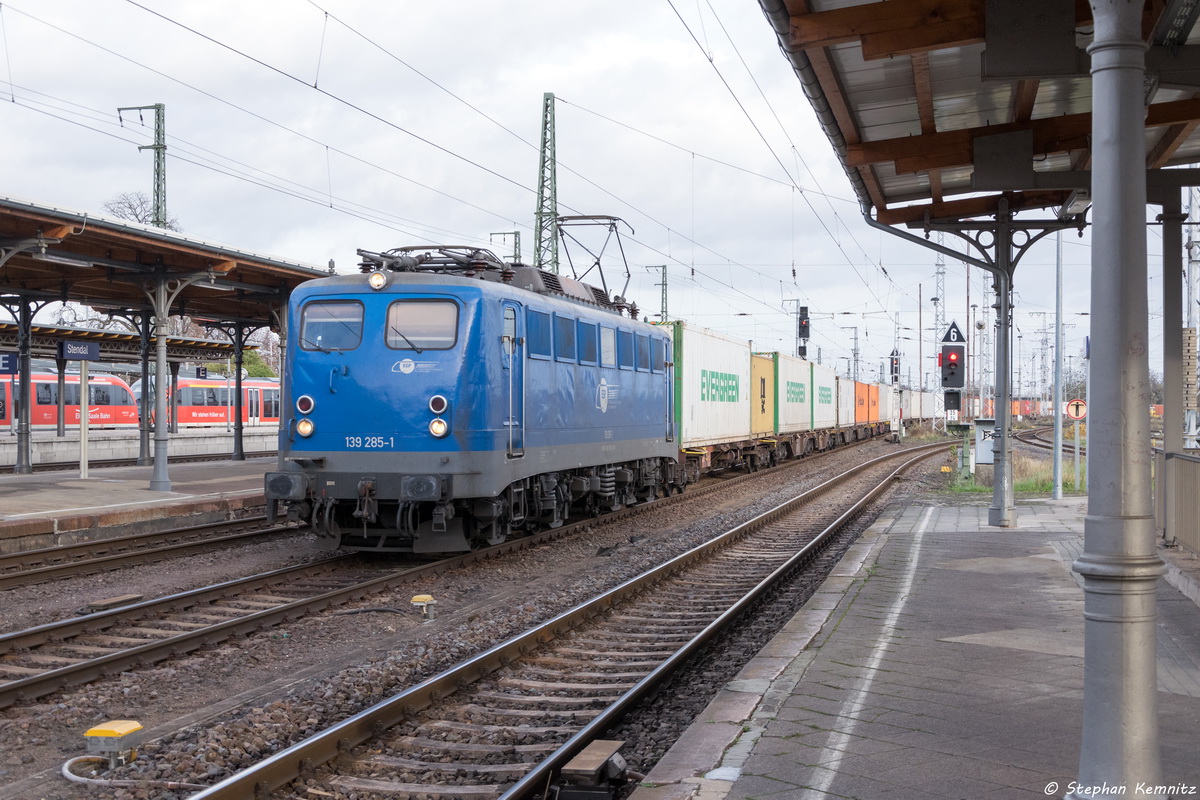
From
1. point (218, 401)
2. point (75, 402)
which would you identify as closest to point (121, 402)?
point (75, 402)

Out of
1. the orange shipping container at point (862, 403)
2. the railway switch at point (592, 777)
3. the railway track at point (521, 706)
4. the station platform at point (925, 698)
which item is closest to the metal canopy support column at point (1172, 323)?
the station platform at point (925, 698)

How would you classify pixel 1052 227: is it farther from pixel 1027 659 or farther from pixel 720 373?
pixel 720 373

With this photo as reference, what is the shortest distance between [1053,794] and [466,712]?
333 cm

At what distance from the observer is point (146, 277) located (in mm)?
17953

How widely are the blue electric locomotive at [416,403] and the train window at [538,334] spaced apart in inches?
0.6

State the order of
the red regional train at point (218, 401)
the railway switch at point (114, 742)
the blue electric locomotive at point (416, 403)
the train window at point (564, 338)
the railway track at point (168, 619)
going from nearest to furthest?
the railway switch at point (114, 742) < the railway track at point (168, 619) < the blue electric locomotive at point (416, 403) < the train window at point (564, 338) < the red regional train at point (218, 401)

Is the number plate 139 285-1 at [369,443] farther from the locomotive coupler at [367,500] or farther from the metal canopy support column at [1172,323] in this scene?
the metal canopy support column at [1172,323]

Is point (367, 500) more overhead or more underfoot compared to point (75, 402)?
more underfoot

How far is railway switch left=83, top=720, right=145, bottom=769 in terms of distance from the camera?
17.3 ft

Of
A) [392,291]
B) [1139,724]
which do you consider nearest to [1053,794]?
[1139,724]

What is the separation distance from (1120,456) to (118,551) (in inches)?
474

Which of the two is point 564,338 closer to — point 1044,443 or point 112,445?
point 112,445

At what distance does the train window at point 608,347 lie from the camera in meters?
15.0

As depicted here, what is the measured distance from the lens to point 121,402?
40.9m
